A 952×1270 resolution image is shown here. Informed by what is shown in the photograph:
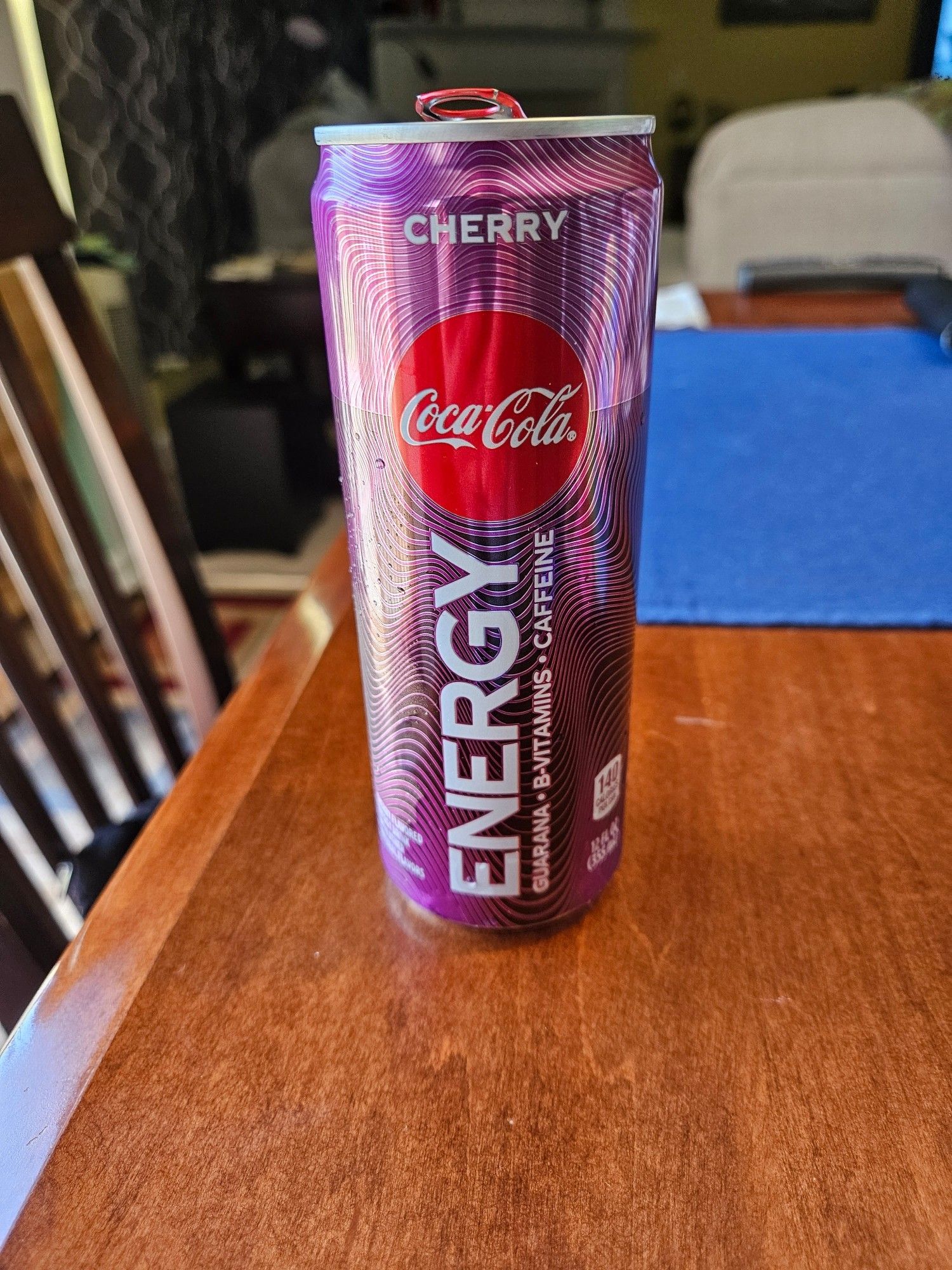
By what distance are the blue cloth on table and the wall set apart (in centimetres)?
291

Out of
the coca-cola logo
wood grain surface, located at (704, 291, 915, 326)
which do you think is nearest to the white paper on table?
wood grain surface, located at (704, 291, 915, 326)

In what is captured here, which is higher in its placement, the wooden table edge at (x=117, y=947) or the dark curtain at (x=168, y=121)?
the wooden table edge at (x=117, y=947)

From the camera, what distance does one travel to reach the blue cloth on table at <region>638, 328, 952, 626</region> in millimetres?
537

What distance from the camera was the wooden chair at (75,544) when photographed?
58 centimetres

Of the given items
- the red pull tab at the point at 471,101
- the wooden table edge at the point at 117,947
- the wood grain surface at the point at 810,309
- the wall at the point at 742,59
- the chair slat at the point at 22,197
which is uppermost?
the red pull tab at the point at 471,101

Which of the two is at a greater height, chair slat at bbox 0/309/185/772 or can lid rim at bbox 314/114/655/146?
can lid rim at bbox 314/114/655/146

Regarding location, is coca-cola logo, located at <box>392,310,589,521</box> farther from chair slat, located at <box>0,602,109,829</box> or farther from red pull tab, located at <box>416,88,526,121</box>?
chair slat, located at <box>0,602,109,829</box>

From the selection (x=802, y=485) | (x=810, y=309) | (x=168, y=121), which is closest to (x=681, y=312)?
(x=810, y=309)

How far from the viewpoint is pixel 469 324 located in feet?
0.79

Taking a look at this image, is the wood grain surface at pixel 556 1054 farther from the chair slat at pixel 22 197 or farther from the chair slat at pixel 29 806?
the chair slat at pixel 22 197

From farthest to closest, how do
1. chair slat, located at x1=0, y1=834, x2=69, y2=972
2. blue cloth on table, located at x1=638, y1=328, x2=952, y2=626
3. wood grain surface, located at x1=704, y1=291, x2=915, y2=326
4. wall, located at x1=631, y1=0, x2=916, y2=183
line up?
wall, located at x1=631, y1=0, x2=916, y2=183
wood grain surface, located at x1=704, y1=291, x2=915, y2=326
blue cloth on table, located at x1=638, y1=328, x2=952, y2=626
chair slat, located at x1=0, y1=834, x2=69, y2=972

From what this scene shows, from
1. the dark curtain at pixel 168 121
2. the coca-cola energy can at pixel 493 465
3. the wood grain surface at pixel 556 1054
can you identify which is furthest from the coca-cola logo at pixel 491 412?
the dark curtain at pixel 168 121

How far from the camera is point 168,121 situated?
2.73m

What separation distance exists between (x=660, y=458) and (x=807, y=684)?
0.30 meters
